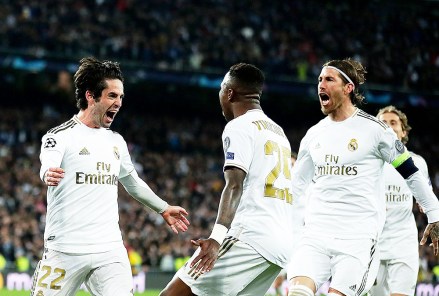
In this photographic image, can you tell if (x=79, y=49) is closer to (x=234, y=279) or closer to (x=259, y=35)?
(x=259, y=35)

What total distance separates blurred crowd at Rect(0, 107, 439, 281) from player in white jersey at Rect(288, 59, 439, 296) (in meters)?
10.5

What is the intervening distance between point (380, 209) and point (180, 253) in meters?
13.3

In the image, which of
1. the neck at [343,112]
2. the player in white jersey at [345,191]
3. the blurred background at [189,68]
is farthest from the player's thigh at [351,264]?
the blurred background at [189,68]

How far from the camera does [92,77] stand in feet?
19.3

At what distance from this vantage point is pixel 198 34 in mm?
26859

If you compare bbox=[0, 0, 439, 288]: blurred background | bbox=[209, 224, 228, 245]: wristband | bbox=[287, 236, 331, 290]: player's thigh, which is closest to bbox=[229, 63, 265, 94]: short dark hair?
bbox=[209, 224, 228, 245]: wristband

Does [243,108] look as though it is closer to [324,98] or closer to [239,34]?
[324,98]

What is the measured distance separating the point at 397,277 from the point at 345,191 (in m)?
2.54

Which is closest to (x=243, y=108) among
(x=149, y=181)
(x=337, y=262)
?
(x=337, y=262)

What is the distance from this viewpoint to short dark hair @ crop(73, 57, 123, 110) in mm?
5867

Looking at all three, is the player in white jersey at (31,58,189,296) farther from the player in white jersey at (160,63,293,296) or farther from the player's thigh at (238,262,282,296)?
the player's thigh at (238,262,282,296)

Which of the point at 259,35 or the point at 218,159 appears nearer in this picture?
the point at 218,159

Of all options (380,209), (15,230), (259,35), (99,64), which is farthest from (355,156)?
(259,35)

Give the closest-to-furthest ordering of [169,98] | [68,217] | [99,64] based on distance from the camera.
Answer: [68,217] < [99,64] < [169,98]
